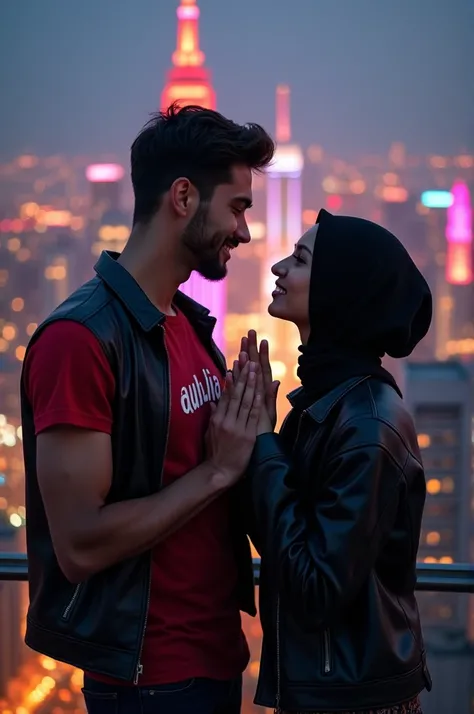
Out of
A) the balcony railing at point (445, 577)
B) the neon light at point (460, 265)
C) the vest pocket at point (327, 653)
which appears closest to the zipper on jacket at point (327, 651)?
the vest pocket at point (327, 653)

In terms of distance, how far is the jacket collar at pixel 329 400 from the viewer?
4.79ft

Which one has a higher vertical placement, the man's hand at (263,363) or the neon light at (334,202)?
the neon light at (334,202)

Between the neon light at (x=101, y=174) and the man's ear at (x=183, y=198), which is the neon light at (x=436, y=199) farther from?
the man's ear at (x=183, y=198)

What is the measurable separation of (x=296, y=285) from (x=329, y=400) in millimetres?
187

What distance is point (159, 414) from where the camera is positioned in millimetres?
1485

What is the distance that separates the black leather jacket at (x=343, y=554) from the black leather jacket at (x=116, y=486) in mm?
176

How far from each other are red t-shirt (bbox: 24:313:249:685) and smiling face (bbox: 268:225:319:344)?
181mm

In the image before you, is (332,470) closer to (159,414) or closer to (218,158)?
(159,414)

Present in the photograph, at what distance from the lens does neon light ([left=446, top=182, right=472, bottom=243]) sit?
3288cm

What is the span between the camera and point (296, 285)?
1532 mm

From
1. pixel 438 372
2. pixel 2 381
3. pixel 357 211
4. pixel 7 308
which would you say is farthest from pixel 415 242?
pixel 2 381

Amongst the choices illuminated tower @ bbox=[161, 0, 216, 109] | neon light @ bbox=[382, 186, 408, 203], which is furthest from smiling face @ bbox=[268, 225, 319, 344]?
illuminated tower @ bbox=[161, 0, 216, 109]

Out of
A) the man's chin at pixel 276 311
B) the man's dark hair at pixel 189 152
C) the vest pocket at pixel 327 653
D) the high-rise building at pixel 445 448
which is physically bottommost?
the high-rise building at pixel 445 448

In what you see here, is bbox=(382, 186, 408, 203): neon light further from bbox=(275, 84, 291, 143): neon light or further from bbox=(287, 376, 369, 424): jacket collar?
bbox=(287, 376, 369, 424): jacket collar
